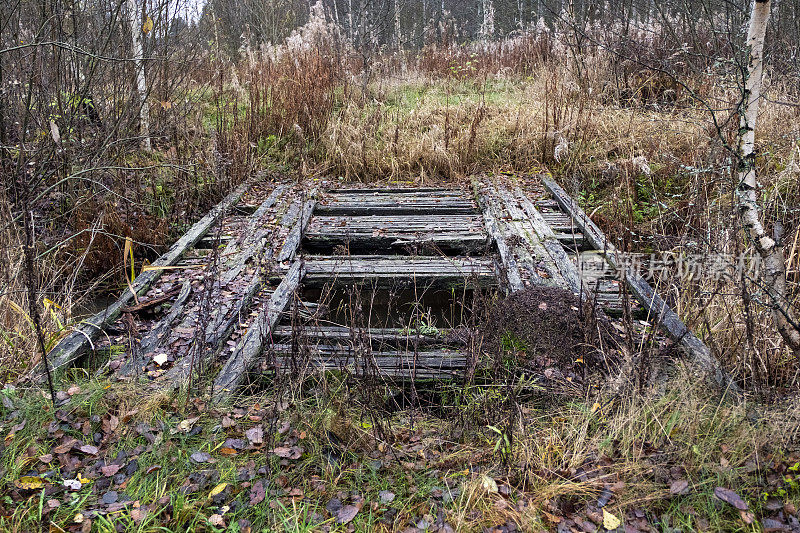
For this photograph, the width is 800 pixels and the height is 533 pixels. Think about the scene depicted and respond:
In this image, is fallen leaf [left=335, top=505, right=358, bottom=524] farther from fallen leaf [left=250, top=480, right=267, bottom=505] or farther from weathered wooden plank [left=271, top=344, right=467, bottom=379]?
weathered wooden plank [left=271, top=344, right=467, bottom=379]

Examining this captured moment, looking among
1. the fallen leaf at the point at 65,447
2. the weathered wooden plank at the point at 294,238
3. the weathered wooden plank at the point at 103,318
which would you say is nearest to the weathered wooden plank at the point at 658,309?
the weathered wooden plank at the point at 294,238

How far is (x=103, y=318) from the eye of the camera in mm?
3336

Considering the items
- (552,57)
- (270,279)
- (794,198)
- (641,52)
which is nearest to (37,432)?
(270,279)

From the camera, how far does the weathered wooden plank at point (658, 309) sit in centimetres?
271

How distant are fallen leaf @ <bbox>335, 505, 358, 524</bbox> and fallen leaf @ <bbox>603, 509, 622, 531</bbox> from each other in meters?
0.95

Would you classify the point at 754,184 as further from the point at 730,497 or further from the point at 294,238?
the point at 294,238

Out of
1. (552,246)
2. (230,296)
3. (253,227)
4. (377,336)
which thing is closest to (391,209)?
(253,227)

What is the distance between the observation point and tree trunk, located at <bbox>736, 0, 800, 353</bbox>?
2.39m

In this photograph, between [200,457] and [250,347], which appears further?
[250,347]

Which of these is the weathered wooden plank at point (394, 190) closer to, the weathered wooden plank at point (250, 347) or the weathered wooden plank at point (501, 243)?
the weathered wooden plank at point (501, 243)

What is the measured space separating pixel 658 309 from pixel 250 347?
2484mm

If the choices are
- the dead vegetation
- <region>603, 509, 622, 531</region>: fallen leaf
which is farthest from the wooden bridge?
<region>603, 509, 622, 531</region>: fallen leaf

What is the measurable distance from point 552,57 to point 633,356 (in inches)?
331

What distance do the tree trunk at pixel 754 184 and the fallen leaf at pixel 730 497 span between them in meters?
0.80
